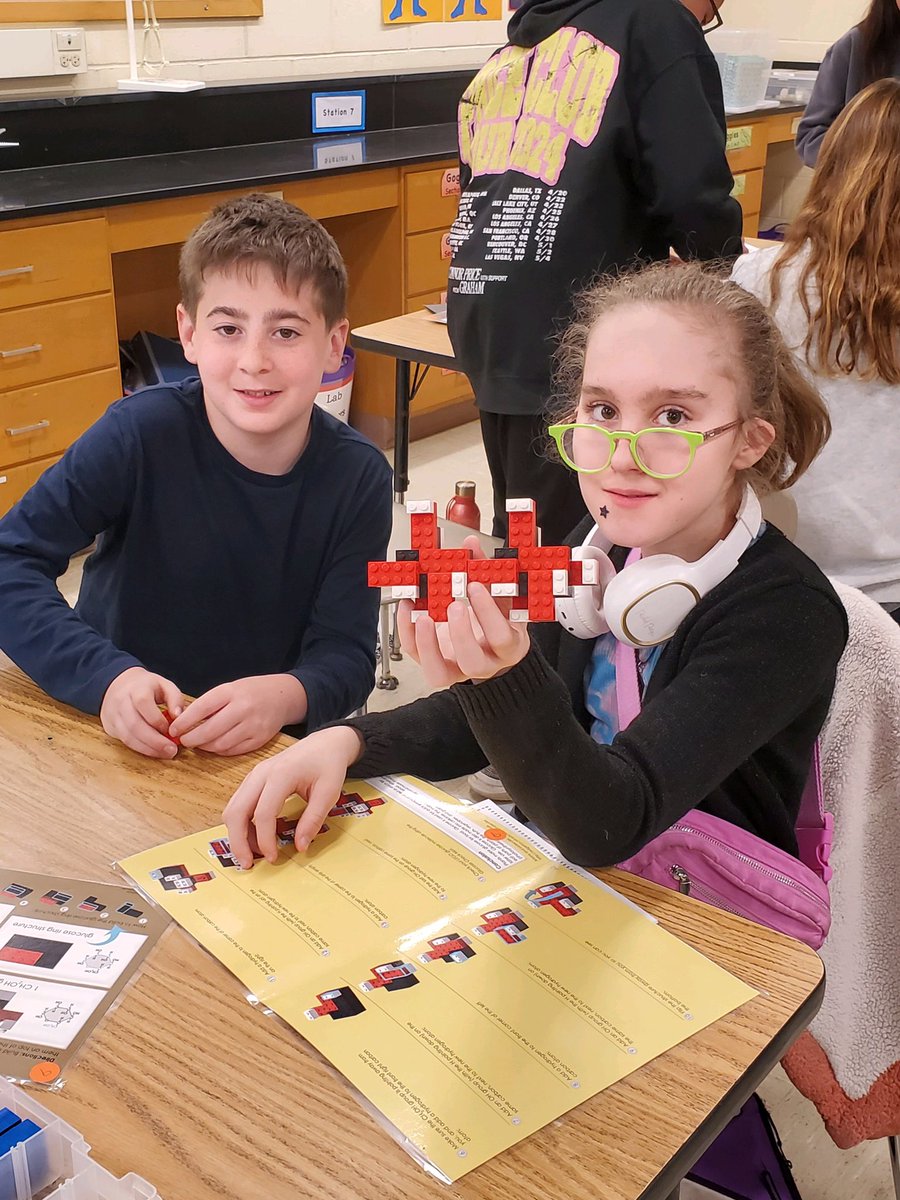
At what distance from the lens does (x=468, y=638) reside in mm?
717

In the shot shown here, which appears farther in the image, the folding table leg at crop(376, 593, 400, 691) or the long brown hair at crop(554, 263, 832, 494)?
the folding table leg at crop(376, 593, 400, 691)

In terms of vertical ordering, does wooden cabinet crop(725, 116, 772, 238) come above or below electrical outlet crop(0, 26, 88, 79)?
below

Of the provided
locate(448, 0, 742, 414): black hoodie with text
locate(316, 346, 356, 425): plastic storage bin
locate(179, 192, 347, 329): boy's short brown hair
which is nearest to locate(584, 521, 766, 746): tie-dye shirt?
locate(179, 192, 347, 329): boy's short brown hair

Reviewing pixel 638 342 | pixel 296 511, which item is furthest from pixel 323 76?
pixel 638 342

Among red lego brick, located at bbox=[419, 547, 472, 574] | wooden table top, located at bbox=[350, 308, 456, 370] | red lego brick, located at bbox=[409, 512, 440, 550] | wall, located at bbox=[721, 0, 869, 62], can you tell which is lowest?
wooden table top, located at bbox=[350, 308, 456, 370]

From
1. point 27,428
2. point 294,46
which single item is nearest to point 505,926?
point 27,428

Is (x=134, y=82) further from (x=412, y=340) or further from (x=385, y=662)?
(x=385, y=662)

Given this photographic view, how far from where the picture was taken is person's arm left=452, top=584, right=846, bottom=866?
0.80m

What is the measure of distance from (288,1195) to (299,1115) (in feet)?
0.19

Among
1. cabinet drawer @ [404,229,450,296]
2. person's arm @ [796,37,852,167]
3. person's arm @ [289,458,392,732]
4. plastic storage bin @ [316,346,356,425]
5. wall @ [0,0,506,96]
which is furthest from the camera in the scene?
cabinet drawer @ [404,229,450,296]

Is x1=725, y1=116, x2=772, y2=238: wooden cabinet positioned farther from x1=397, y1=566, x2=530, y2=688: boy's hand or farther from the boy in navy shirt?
x1=397, y1=566, x2=530, y2=688: boy's hand

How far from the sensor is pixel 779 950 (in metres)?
0.85

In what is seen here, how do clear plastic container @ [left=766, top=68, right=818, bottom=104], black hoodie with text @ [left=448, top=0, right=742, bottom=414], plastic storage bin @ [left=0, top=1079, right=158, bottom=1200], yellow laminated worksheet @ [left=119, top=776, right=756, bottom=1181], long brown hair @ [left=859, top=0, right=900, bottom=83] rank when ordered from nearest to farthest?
1. plastic storage bin @ [left=0, top=1079, right=158, bottom=1200]
2. yellow laminated worksheet @ [left=119, top=776, right=756, bottom=1181]
3. black hoodie with text @ [left=448, top=0, right=742, bottom=414]
4. long brown hair @ [left=859, top=0, right=900, bottom=83]
5. clear plastic container @ [left=766, top=68, right=818, bottom=104]

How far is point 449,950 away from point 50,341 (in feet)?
8.71
